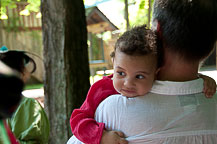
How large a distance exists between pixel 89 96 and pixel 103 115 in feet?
0.53

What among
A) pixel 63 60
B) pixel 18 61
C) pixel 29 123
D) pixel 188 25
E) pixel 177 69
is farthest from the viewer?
pixel 63 60

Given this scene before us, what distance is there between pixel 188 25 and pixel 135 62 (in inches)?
11.4

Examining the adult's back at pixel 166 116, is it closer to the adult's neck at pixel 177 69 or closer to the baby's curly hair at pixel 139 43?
the adult's neck at pixel 177 69

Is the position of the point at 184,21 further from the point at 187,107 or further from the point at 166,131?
the point at 166,131

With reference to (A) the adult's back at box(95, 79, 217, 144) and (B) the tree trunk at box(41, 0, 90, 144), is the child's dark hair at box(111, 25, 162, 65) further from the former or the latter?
(B) the tree trunk at box(41, 0, 90, 144)

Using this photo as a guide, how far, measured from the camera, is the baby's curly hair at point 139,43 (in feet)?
3.58

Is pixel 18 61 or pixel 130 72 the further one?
pixel 130 72

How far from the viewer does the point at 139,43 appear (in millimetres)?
1088

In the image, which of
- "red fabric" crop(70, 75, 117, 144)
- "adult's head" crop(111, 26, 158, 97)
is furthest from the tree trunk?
"adult's head" crop(111, 26, 158, 97)

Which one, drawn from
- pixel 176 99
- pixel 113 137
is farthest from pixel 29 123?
pixel 176 99

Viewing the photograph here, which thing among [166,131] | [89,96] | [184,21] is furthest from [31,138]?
[184,21]

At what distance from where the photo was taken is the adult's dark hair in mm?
1042

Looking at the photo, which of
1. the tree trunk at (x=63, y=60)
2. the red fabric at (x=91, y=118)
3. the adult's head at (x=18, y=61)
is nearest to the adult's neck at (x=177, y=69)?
the red fabric at (x=91, y=118)

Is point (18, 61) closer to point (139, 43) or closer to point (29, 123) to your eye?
point (139, 43)
